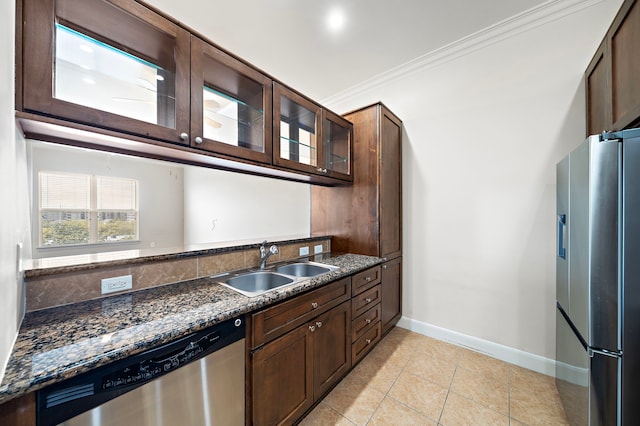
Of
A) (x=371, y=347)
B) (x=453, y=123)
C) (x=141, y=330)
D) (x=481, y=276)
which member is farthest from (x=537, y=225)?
(x=141, y=330)

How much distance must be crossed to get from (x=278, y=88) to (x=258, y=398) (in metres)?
1.93

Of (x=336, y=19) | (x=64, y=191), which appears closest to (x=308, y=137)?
(x=336, y=19)

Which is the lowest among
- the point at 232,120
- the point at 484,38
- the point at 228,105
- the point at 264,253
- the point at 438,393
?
the point at 438,393

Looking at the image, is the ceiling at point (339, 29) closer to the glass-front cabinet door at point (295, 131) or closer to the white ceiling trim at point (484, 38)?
the white ceiling trim at point (484, 38)

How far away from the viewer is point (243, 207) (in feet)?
13.2

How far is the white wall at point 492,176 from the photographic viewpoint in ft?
6.18

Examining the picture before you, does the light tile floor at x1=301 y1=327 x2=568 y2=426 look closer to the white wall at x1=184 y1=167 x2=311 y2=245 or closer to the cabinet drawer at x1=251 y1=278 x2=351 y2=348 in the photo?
the cabinet drawer at x1=251 y1=278 x2=351 y2=348

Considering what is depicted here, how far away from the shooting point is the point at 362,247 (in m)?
2.39

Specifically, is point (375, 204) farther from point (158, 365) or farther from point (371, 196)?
point (158, 365)

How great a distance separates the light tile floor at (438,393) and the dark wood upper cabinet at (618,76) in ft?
6.13

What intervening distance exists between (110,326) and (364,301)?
66.0 inches

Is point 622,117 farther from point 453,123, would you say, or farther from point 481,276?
point 481,276

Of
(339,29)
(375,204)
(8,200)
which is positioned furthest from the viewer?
(375,204)

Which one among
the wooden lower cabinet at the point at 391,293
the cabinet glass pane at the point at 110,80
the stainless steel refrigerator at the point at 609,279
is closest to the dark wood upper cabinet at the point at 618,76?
the stainless steel refrigerator at the point at 609,279
